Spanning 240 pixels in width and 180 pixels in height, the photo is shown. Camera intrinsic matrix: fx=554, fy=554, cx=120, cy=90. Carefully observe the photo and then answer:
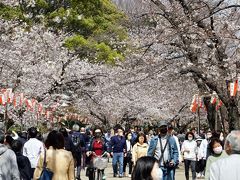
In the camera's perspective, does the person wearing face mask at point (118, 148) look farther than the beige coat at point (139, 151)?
Yes

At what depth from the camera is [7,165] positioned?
7.02m

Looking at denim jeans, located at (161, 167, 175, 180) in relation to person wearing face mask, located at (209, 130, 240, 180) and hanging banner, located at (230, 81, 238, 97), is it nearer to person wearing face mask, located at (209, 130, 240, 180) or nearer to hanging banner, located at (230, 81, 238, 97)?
person wearing face mask, located at (209, 130, 240, 180)

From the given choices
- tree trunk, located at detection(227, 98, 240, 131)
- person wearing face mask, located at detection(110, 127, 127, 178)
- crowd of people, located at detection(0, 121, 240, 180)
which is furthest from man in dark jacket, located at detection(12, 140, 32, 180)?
tree trunk, located at detection(227, 98, 240, 131)

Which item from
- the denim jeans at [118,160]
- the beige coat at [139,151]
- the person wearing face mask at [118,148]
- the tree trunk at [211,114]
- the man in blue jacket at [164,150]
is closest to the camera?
the man in blue jacket at [164,150]

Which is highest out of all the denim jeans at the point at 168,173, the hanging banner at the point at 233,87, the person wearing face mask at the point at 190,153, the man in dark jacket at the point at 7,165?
the hanging banner at the point at 233,87

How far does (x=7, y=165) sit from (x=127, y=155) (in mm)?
11343

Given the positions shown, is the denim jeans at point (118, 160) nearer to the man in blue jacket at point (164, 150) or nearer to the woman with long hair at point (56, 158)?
the man in blue jacket at point (164, 150)

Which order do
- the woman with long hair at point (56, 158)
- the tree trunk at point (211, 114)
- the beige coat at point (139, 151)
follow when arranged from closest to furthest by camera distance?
1. the woman with long hair at point (56, 158)
2. the beige coat at point (139, 151)
3. the tree trunk at point (211, 114)

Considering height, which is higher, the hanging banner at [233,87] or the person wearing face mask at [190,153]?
the hanging banner at [233,87]

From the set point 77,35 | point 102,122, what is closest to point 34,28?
point 77,35

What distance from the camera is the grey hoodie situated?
6.99 metres

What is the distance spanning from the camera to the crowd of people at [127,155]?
15.4 feet

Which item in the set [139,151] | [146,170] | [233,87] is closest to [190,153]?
[233,87]

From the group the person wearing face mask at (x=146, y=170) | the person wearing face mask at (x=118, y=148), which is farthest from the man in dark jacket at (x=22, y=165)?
the person wearing face mask at (x=118, y=148)
